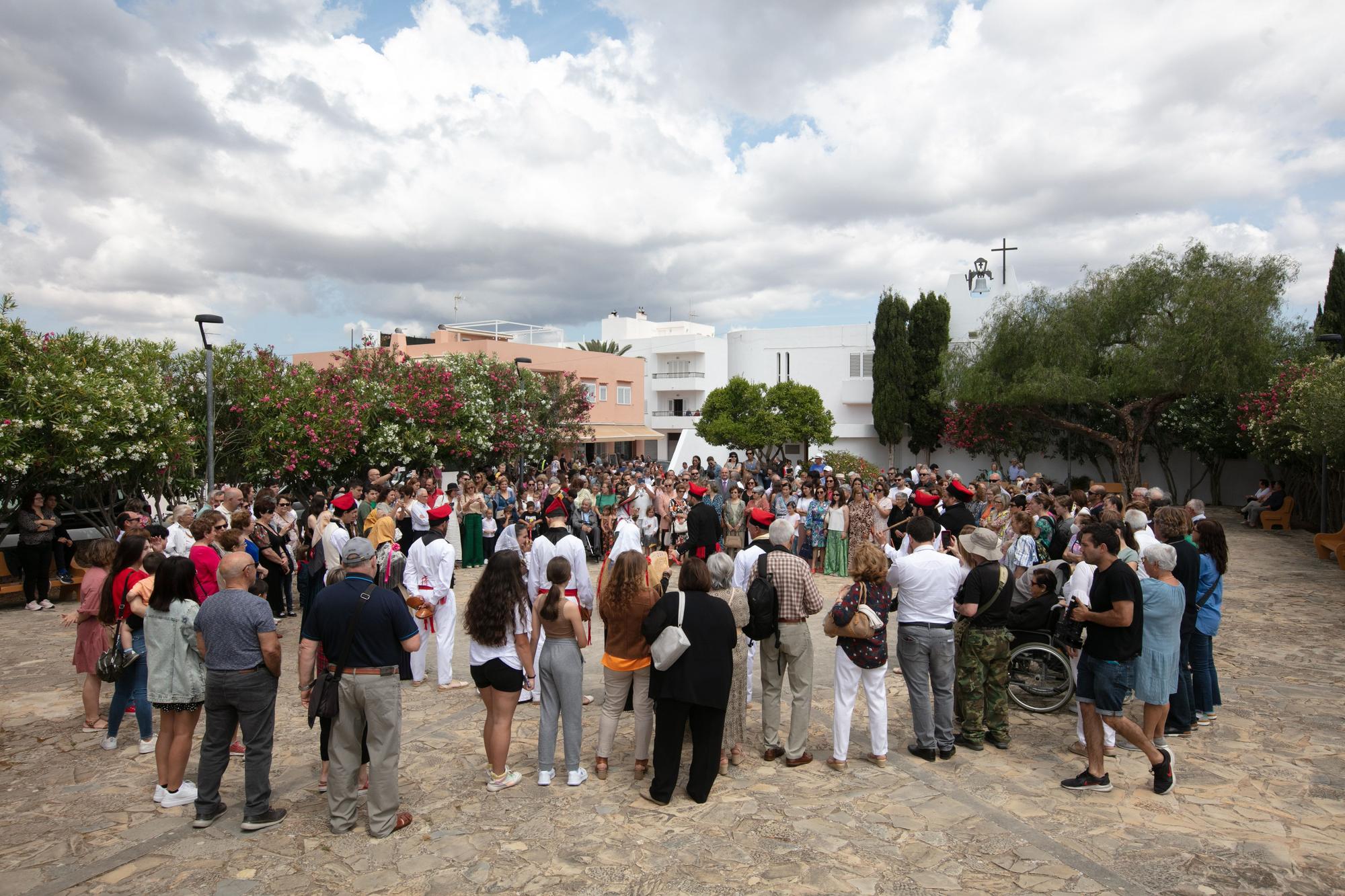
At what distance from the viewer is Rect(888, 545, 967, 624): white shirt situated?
17.7 feet

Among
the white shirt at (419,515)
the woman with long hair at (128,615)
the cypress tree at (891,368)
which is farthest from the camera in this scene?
the cypress tree at (891,368)

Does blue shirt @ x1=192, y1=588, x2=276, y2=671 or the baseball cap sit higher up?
the baseball cap

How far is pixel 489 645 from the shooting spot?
16.0ft

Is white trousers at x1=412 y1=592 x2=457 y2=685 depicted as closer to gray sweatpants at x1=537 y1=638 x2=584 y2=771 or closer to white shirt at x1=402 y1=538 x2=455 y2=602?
white shirt at x1=402 y1=538 x2=455 y2=602

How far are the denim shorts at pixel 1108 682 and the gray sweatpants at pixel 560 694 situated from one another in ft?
10.7

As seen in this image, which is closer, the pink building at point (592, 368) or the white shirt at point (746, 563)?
the white shirt at point (746, 563)

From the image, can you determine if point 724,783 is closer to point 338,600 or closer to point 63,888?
point 338,600

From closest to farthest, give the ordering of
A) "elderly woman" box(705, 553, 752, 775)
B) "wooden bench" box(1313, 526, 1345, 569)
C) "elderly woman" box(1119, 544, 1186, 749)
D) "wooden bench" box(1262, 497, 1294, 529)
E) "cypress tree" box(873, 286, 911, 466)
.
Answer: "elderly woman" box(1119, 544, 1186, 749), "elderly woman" box(705, 553, 752, 775), "wooden bench" box(1313, 526, 1345, 569), "wooden bench" box(1262, 497, 1294, 529), "cypress tree" box(873, 286, 911, 466)

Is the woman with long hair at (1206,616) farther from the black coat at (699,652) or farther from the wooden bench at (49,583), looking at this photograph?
the wooden bench at (49,583)

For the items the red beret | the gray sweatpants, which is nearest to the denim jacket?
the gray sweatpants

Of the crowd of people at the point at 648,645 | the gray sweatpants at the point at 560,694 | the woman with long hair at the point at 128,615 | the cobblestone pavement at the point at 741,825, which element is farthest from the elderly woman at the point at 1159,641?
the woman with long hair at the point at 128,615

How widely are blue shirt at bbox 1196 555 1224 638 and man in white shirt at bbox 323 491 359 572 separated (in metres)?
7.33

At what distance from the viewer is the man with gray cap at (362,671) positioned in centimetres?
442

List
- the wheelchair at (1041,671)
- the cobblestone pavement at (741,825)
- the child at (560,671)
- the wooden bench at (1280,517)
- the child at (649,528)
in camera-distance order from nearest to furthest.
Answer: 1. the cobblestone pavement at (741,825)
2. the child at (560,671)
3. the wheelchair at (1041,671)
4. the child at (649,528)
5. the wooden bench at (1280,517)
